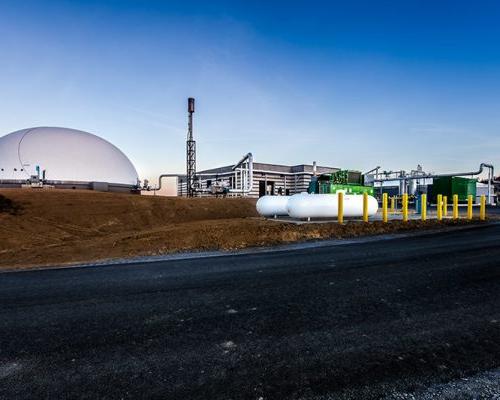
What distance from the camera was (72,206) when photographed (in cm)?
2216

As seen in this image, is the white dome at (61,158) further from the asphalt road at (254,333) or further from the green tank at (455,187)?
the green tank at (455,187)

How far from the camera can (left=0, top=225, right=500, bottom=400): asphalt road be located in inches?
88.8

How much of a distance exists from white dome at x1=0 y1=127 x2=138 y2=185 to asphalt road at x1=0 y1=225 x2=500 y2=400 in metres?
43.9

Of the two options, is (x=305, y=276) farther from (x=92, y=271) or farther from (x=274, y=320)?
(x=92, y=271)

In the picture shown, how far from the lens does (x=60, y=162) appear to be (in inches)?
1727

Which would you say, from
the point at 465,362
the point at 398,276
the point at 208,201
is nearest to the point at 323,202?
the point at 398,276

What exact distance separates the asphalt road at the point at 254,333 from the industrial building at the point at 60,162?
43.0m

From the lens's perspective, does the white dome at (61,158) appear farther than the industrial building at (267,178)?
No

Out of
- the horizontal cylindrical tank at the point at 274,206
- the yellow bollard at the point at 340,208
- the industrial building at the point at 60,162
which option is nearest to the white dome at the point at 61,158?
the industrial building at the point at 60,162

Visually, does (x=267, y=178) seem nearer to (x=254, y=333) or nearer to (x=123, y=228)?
(x=123, y=228)

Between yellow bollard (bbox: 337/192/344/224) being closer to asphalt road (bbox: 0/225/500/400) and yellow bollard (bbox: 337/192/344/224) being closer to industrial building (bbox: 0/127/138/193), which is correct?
asphalt road (bbox: 0/225/500/400)

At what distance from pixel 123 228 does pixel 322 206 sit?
1446 cm

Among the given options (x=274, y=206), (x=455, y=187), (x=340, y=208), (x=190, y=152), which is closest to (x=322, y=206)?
(x=340, y=208)

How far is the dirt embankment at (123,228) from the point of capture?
9.48m
